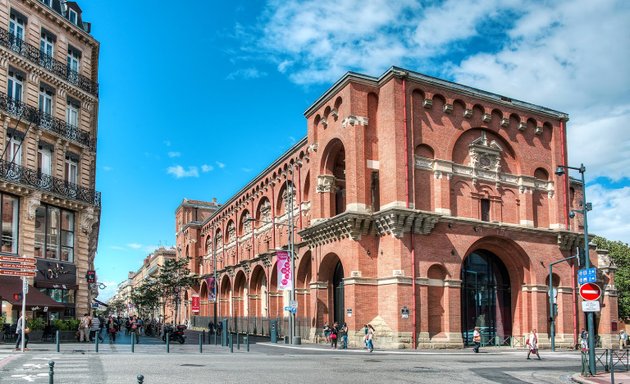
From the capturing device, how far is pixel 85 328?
35625 mm

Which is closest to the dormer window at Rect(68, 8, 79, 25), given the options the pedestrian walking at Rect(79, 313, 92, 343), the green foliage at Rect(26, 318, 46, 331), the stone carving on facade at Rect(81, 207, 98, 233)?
the stone carving on facade at Rect(81, 207, 98, 233)

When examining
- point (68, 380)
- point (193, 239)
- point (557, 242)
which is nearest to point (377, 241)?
point (557, 242)

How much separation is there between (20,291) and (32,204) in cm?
490

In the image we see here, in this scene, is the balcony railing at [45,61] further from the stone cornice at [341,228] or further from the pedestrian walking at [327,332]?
the pedestrian walking at [327,332]

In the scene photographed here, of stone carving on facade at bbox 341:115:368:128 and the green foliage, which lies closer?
the green foliage

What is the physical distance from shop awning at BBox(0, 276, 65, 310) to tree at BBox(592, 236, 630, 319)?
58.8 metres

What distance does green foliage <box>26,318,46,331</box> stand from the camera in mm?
32781

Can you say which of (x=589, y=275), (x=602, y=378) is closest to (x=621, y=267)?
(x=589, y=275)

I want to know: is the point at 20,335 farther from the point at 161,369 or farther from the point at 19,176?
the point at 161,369

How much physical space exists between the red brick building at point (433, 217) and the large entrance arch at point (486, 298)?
0.28 feet

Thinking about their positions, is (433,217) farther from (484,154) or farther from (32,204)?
(32,204)

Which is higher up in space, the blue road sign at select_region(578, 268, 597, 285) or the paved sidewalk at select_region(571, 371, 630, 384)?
the blue road sign at select_region(578, 268, 597, 285)

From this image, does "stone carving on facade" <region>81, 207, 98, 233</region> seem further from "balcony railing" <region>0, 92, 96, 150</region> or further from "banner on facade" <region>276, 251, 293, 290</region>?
"banner on facade" <region>276, 251, 293, 290</region>

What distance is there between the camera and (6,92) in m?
33.3
